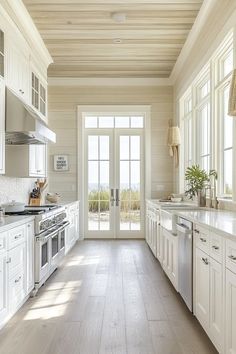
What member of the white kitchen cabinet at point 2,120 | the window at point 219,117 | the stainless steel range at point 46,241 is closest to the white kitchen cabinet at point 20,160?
the stainless steel range at point 46,241

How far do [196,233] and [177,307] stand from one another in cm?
95

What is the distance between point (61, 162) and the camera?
7.17 metres

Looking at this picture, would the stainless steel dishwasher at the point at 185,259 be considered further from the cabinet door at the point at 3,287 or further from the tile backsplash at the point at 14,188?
the tile backsplash at the point at 14,188

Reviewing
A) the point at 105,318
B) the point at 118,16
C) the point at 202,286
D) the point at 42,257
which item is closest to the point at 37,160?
the point at 42,257

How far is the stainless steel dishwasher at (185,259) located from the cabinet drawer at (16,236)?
1529 mm

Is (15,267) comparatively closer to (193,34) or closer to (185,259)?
(185,259)

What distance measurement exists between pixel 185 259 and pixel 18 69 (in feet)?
10.1

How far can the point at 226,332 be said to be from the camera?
2.13m

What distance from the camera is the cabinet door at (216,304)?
224 cm

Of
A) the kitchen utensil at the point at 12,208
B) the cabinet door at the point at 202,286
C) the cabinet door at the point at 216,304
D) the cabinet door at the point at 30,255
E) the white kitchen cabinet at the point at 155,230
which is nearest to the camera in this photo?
the cabinet door at the point at 216,304

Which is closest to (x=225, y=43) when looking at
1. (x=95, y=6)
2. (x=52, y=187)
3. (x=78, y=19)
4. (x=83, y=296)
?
(x=95, y=6)

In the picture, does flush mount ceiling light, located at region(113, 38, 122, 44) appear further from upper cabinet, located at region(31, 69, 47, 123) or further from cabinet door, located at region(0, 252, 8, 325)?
cabinet door, located at region(0, 252, 8, 325)

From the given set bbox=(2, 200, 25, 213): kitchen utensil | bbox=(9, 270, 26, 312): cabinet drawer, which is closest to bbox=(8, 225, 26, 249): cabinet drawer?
bbox=(9, 270, 26, 312): cabinet drawer

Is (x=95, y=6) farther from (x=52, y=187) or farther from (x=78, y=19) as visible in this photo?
(x=52, y=187)
